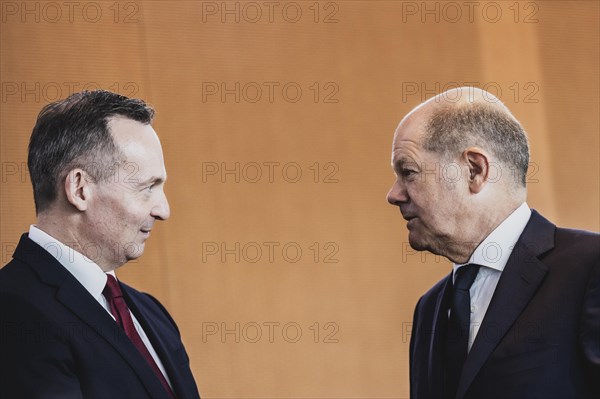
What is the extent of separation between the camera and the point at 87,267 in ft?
6.86

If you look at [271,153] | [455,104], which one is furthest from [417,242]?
[271,153]

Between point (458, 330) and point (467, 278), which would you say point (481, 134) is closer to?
point (467, 278)

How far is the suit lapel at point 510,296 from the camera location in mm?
1972

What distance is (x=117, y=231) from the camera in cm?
216

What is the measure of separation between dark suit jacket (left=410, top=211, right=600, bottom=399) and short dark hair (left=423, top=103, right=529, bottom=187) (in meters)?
0.18

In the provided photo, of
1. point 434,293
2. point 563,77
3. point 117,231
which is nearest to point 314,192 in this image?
point 563,77

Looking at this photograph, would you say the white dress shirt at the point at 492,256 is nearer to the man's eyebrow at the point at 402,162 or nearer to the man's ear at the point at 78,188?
the man's eyebrow at the point at 402,162

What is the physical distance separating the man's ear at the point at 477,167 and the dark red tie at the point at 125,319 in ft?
3.17

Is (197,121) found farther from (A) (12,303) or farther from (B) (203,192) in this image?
(A) (12,303)

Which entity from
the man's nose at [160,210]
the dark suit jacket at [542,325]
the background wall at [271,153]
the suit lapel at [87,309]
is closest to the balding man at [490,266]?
the dark suit jacket at [542,325]

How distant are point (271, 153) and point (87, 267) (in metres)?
2.35

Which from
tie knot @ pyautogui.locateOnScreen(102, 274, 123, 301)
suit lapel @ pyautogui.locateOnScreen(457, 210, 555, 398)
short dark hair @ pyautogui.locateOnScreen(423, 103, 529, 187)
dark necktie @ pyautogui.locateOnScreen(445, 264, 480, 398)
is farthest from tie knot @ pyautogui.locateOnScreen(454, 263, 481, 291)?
tie knot @ pyautogui.locateOnScreen(102, 274, 123, 301)

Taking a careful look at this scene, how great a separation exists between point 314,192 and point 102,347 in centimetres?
256

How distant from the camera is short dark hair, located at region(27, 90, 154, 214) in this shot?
2104 mm
